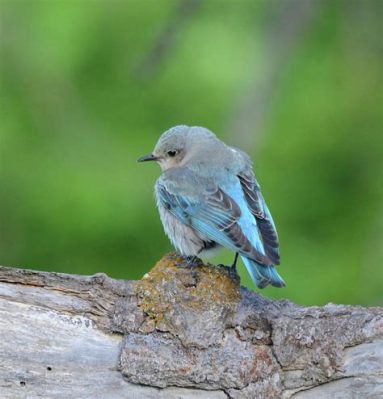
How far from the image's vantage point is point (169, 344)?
19.1ft

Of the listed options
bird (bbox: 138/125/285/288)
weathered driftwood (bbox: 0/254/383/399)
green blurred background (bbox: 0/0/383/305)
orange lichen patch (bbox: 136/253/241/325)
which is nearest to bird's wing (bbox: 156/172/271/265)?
bird (bbox: 138/125/285/288)

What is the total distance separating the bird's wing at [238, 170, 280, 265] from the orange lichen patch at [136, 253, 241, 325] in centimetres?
34

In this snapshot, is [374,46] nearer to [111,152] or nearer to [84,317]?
[111,152]

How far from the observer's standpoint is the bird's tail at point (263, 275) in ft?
20.3

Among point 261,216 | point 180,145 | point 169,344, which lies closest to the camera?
point 169,344

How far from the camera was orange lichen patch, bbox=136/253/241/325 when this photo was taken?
19.5 feet

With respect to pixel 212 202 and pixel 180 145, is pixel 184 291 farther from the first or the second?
pixel 180 145

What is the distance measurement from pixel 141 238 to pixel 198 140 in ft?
7.27

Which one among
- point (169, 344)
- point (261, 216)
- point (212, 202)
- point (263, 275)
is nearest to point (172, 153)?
point (212, 202)

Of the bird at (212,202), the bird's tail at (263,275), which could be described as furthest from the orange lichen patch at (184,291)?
the bird at (212,202)

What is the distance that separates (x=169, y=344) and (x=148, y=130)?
167 inches

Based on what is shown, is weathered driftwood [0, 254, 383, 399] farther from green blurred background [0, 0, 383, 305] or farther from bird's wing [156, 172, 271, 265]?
green blurred background [0, 0, 383, 305]

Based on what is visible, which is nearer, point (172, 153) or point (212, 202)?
point (212, 202)

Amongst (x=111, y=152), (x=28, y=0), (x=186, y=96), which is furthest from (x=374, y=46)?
(x=28, y=0)
